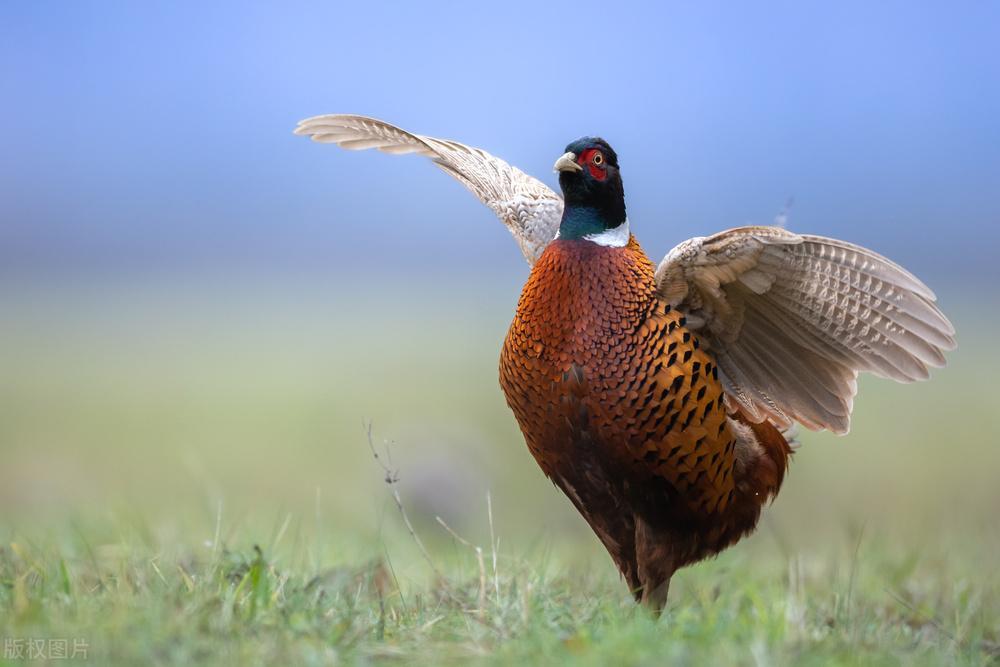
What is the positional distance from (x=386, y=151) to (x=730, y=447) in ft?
7.62

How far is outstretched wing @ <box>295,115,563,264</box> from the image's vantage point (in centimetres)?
514

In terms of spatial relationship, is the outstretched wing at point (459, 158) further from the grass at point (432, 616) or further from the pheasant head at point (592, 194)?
the grass at point (432, 616)

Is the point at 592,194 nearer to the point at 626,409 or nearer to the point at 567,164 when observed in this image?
the point at 567,164

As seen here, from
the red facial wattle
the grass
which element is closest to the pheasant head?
the red facial wattle

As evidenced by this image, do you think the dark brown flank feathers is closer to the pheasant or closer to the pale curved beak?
the pheasant

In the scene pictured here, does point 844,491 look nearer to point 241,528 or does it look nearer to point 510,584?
point 241,528

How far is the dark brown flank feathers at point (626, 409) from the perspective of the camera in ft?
13.1

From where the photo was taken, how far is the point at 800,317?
420 cm

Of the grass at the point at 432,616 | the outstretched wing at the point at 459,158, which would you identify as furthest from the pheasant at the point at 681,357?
the outstretched wing at the point at 459,158

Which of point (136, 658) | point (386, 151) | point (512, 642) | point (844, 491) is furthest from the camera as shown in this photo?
point (844, 491)

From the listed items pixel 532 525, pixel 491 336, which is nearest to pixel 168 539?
pixel 532 525

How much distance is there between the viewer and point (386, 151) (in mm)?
5555

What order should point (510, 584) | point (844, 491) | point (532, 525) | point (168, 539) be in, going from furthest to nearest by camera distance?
point (844, 491), point (532, 525), point (168, 539), point (510, 584)

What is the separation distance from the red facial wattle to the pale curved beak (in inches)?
1.4
